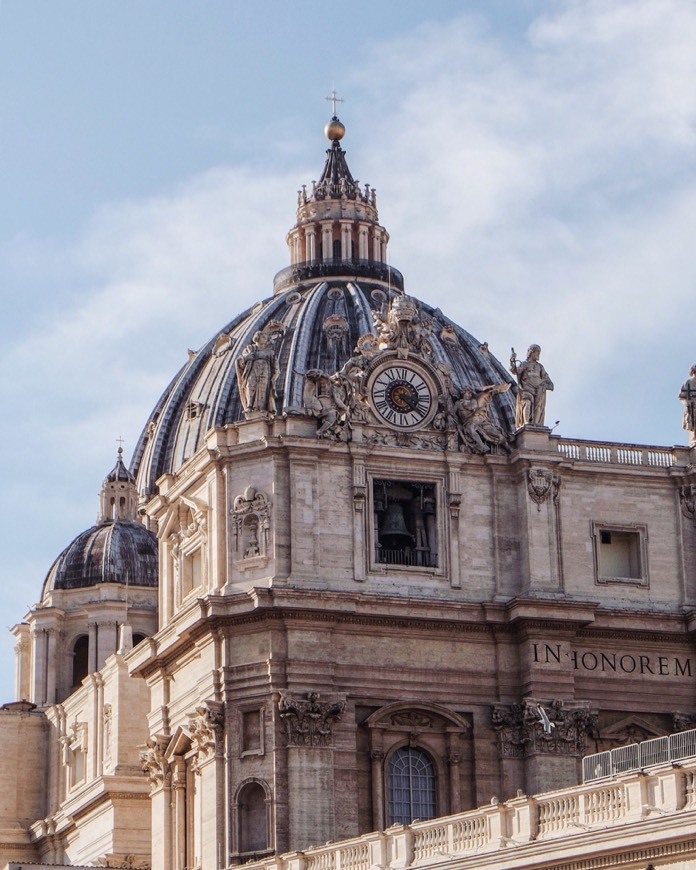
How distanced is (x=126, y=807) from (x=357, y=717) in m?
21.4

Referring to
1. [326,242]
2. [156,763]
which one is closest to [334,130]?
[326,242]

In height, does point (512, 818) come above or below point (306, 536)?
below

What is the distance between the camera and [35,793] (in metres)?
108

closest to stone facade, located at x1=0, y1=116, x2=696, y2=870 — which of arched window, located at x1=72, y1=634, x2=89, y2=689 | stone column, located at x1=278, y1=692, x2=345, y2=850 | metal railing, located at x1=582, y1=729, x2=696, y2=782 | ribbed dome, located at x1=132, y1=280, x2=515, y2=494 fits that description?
stone column, located at x1=278, y1=692, x2=345, y2=850

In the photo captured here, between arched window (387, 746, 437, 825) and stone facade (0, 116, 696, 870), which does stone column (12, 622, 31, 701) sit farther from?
arched window (387, 746, 437, 825)

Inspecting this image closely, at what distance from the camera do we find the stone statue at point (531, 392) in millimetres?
79125

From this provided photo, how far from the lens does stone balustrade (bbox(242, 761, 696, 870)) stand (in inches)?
1957

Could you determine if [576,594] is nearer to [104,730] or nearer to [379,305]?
[104,730]

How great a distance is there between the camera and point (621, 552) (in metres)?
79.2

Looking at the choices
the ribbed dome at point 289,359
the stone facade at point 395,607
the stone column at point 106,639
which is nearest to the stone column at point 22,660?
the stone column at point 106,639

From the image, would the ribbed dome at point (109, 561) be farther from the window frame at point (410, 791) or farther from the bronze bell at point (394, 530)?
the window frame at point (410, 791)

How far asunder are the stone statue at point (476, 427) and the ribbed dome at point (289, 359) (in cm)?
3294

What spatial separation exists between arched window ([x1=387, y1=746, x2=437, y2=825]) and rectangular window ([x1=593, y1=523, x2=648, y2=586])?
9.35 m

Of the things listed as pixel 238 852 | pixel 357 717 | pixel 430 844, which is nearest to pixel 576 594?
pixel 357 717
